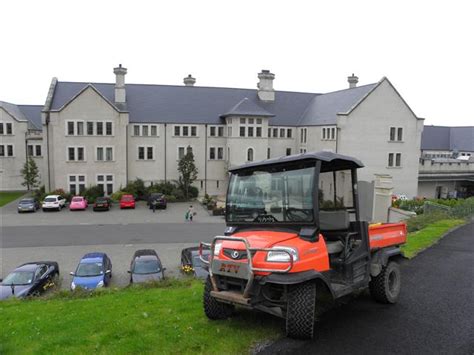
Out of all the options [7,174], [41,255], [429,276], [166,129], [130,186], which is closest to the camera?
[429,276]

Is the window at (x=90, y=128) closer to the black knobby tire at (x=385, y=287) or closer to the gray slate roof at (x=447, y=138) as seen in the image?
the black knobby tire at (x=385, y=287)

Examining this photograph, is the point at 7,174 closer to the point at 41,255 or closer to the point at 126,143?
the point at 126,143

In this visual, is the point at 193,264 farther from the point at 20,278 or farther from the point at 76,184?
the point at 76,184

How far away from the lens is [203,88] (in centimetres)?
5184

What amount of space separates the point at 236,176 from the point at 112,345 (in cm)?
344

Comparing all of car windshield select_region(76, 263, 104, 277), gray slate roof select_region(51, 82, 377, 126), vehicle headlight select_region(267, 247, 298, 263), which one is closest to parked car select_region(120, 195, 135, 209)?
gray slate roof select_region(51, 82, 377, 126)

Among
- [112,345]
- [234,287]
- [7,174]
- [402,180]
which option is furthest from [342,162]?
[7,174]

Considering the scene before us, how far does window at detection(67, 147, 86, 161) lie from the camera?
43531 mm

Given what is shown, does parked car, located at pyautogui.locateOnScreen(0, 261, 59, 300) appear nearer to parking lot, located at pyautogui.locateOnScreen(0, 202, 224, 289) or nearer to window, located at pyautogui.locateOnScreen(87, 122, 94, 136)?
parking lot, located at pyautogui.locateOnScreen(0, 202, 224, 289)

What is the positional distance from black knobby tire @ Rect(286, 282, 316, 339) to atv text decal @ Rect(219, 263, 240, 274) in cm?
88

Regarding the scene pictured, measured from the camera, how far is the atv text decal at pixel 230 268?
20.9 feet

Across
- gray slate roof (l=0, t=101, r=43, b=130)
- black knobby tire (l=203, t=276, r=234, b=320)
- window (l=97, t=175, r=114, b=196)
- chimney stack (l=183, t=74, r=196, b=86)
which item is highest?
chimney stack (l=183, t=74, r=196, b=86)

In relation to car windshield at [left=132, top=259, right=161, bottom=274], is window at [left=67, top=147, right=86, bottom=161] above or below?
above

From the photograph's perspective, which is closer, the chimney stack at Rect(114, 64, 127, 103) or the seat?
the seat
